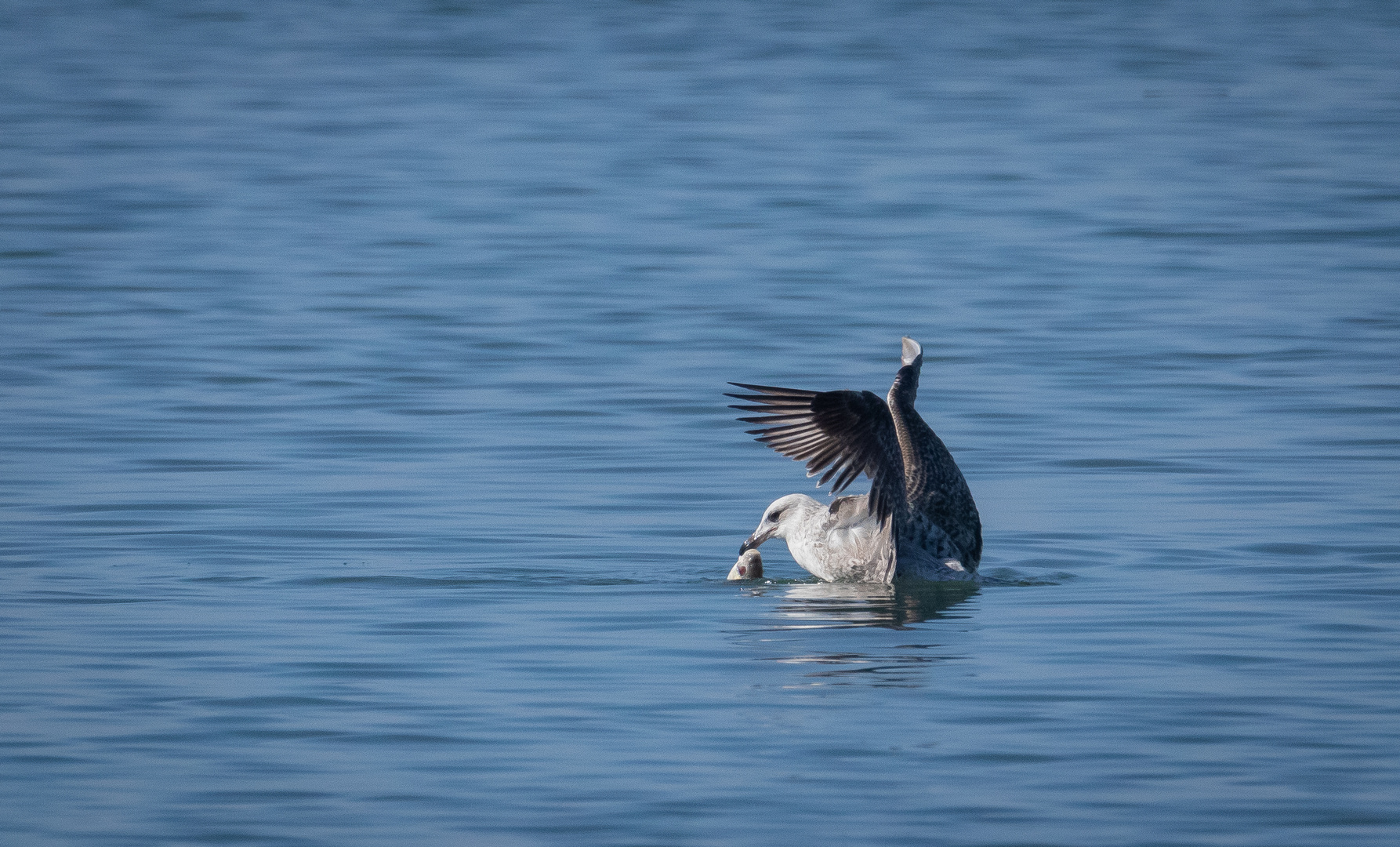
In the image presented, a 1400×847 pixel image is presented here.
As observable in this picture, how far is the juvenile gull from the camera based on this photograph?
33.2 ft

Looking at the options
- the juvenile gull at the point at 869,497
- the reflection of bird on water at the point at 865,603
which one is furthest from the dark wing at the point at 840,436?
the reflection of bird on water at the point at 865,603

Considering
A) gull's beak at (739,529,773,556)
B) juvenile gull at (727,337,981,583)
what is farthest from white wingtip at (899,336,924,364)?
gull's beak at (739,529,773,556)

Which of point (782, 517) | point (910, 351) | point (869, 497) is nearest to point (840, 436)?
point (869, 497)

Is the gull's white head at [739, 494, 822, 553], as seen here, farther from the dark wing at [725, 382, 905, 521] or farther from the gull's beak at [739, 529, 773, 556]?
the dark wing at [725, 382, 905, 521]

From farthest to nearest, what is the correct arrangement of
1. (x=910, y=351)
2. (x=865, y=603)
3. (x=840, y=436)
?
(x=910, y=351) < (x=840, y=436) < (x=865, y=603)

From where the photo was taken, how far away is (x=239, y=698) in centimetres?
795

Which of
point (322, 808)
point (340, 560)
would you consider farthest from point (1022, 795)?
point (340, 560)

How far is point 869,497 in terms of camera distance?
10312 mm

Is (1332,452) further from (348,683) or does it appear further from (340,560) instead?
(348,683)

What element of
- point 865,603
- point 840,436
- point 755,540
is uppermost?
point 840,436

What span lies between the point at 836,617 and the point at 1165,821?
3.09m

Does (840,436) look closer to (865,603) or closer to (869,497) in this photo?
(869,497)

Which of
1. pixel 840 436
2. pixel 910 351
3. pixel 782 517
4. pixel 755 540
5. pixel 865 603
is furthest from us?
pixel 910 351

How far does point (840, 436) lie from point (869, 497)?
365 millimetres
